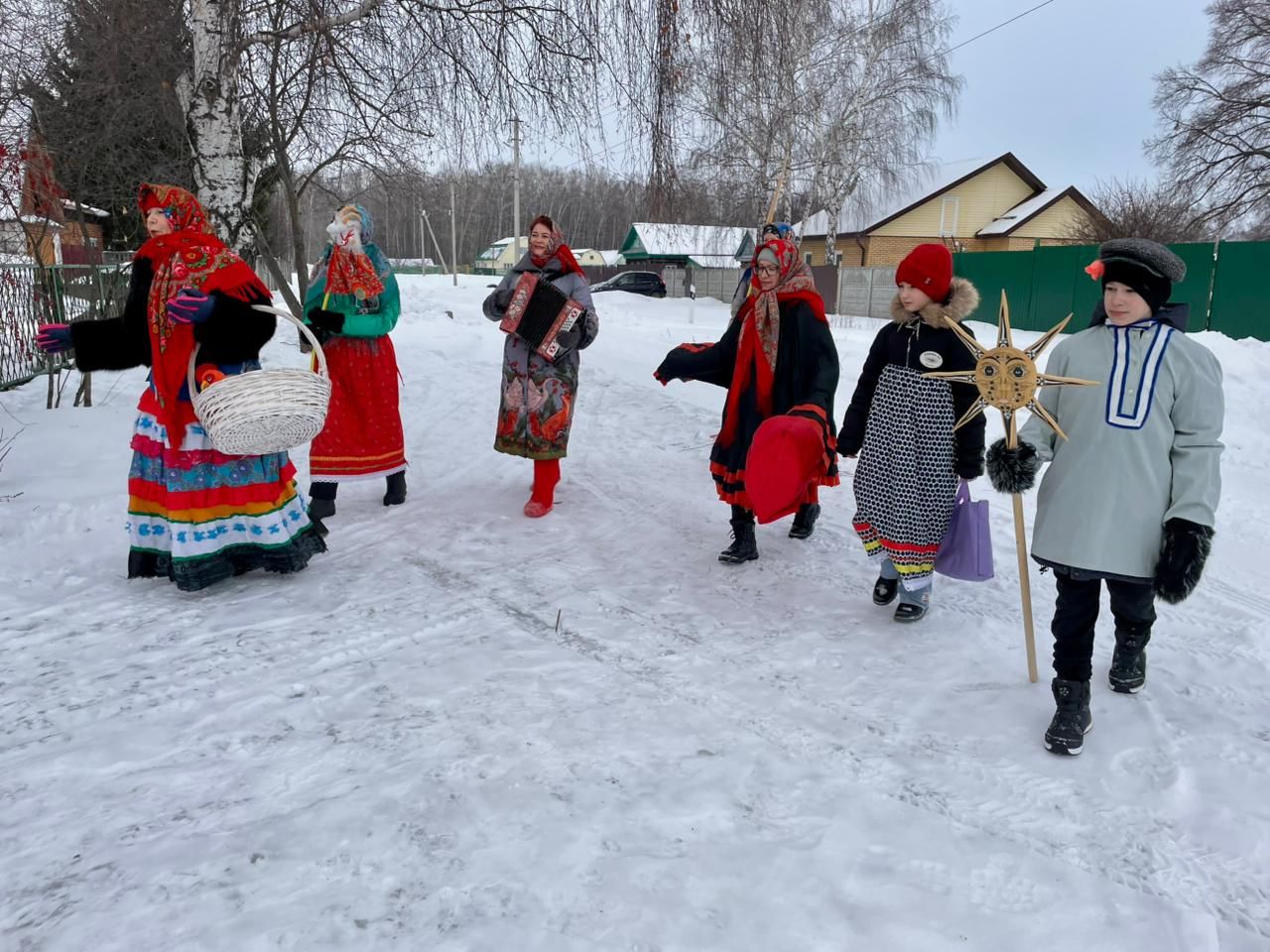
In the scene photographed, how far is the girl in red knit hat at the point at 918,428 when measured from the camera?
12.0ft

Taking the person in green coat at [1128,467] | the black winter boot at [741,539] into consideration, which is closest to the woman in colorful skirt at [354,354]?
the black winter boot at [741,539]

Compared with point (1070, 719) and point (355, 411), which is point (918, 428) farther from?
point (355, 411)

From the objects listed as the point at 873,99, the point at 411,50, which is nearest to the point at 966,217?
the point at 873,99

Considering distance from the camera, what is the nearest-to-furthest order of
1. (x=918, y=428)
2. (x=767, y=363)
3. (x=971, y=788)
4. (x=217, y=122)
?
(x=971, y=788) < (x=918, y=428) < (x=767, y=363) < (x=217, y=122)

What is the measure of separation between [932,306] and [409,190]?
29.3 feet

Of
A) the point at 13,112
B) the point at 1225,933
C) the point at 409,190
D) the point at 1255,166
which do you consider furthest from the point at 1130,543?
the point at 1255,166

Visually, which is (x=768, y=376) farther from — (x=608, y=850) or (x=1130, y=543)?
(x=608, y=850)

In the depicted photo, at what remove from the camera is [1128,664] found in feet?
10.5

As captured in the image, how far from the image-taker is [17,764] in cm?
264

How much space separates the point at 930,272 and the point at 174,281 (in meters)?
3.25

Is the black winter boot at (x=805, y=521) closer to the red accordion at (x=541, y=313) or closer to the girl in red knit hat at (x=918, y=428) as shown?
the girl in red knit hat at (x=918, y=428)

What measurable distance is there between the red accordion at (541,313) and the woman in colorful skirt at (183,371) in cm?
167

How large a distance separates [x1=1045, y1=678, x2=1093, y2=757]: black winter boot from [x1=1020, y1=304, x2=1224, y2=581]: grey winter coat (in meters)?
0.41

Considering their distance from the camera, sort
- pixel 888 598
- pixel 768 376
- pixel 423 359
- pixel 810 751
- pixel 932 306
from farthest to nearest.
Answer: pixel 423 359 < pixel 768 376 < pixel 888 598 < pixel 932 306 < pixel 810 751
